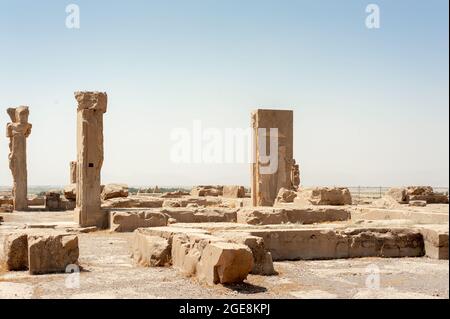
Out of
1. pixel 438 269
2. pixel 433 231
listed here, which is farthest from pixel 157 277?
pixel 433 231

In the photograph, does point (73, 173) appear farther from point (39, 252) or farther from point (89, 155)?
point (39, 252)

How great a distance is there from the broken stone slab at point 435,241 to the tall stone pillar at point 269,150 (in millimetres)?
9182

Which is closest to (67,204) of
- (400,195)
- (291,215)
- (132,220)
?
(132,220)

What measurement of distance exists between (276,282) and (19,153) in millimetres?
21485

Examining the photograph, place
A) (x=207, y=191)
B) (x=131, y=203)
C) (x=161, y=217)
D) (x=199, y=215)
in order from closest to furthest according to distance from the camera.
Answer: (x=161, y=217) < (x=199, y=215) < (x=131, y=203) < (x=207, y=191)

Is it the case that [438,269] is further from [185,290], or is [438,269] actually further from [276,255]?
[185,290]

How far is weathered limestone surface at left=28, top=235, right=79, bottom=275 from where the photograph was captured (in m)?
8.11

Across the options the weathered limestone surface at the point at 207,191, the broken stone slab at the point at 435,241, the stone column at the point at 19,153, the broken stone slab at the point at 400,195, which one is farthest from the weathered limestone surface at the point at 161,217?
the weathered limestone surface at the point at 207,191

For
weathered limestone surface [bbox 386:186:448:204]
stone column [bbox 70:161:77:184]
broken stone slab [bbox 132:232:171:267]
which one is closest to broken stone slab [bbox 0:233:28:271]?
broken stone slab [bbox 132:232:171:267]

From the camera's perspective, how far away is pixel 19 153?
25.9m

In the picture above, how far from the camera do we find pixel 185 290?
6770 mm

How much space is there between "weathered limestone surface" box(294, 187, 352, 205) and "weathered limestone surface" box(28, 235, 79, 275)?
8.71 metres
